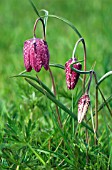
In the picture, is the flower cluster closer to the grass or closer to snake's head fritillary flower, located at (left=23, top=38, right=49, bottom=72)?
snake's head fritillary flower, located at (left=23, top=38, right=49, bottom=72)

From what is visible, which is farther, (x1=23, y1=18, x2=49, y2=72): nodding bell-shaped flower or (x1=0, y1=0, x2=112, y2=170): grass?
(x1=0, y1=0, x2=112, y2=170): grass

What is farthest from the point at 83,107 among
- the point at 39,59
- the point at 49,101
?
the point at 49,101

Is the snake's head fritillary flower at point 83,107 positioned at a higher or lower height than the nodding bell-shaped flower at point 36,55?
lower

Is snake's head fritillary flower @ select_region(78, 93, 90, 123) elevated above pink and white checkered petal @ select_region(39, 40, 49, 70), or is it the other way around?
pink and white checkered petal @ select_region(39, 40, 49, 70)

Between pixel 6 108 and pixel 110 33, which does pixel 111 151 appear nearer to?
pixel 6 108

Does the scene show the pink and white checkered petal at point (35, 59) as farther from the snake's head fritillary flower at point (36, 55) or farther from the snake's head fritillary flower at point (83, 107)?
the snake's head fritillary flower at point (83, 107)

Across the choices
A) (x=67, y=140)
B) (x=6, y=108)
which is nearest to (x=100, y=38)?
(x=6, y=108)

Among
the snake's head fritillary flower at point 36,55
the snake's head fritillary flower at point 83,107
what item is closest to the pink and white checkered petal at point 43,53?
the snake's head fritillary flower at point 36,55

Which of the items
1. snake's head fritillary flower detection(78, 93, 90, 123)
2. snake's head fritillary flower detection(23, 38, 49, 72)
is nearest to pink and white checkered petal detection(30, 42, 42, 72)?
snake's head fritillary flower detection(23, 38, 49, 72)

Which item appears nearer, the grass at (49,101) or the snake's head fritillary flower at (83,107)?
the snake's head fritillary flower at (83,107)
